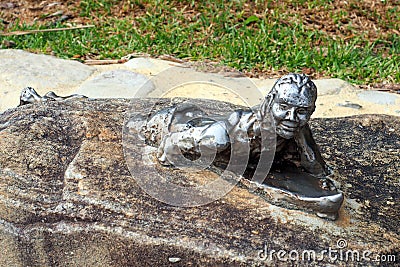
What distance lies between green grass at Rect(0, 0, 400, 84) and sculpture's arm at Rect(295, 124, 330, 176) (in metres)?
2.24

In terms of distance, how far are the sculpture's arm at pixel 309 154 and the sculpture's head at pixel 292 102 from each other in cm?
11

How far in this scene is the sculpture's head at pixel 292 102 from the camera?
2.13 metres

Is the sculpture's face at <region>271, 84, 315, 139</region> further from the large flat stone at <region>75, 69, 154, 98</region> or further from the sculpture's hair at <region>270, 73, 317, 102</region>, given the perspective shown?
the large flat stone at <region>75, 69, 154, 98</region>

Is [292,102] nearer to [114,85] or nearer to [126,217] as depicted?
[126,217]

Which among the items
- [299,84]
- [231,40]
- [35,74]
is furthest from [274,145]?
[231,40]

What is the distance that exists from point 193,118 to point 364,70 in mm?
2483

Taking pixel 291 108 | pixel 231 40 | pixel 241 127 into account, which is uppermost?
pixel 291 108

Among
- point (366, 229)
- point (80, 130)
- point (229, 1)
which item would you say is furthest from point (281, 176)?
point (229, 1)

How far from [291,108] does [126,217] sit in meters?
0.68

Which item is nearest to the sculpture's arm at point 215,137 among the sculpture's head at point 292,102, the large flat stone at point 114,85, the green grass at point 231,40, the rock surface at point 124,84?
the sculpture's head at point 292,102

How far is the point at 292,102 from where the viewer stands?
213 cm

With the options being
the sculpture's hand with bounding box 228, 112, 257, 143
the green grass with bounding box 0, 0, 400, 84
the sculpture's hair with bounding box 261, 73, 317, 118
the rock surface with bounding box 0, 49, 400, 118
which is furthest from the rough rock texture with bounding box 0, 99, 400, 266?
the green grass with bounding box 0, 0, 400, 84

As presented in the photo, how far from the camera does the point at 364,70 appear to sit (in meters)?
4.66

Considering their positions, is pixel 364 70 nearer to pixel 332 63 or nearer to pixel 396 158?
pixel 332 63
